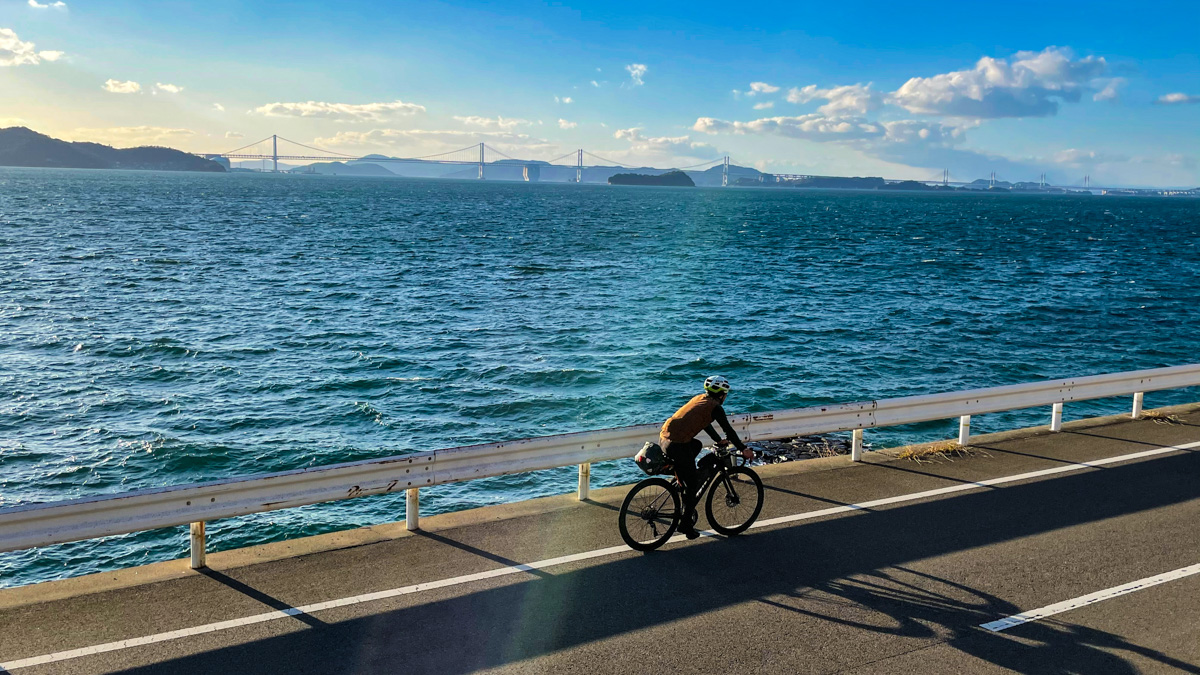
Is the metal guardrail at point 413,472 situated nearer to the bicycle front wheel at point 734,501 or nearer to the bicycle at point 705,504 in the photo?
the bicycle at point 705,504

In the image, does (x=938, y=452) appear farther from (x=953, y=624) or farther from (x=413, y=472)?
(x=413, y=472)

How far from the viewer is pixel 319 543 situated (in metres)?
8.54

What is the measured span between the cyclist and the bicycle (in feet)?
0.29

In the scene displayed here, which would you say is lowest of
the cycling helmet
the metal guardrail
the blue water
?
the blue water

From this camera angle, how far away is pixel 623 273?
4938 centimetres

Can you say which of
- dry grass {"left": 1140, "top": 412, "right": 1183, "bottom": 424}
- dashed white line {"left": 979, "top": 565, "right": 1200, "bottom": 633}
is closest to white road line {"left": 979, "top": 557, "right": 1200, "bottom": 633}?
dashed white line {"left": 979, "top": 565, "right": 1200, "bottom": 633}

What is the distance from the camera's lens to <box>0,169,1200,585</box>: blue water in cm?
1802

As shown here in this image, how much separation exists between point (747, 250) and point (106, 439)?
52.5m

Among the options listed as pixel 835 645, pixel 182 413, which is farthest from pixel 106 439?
pixel 835 645

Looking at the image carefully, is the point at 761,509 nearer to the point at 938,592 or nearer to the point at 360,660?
the point at 938,592

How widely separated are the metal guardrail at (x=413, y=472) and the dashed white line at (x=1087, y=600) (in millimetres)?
Result: 3808

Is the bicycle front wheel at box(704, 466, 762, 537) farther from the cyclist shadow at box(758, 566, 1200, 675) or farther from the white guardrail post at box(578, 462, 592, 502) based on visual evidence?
the white guardrail post at box(578, 462, 592, 502)

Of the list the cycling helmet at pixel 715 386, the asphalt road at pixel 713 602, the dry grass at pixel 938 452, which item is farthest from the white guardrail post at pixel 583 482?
the dry grass at pixel 938 452

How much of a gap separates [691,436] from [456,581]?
8.55 feet
